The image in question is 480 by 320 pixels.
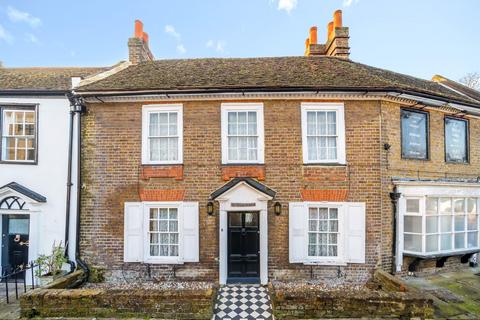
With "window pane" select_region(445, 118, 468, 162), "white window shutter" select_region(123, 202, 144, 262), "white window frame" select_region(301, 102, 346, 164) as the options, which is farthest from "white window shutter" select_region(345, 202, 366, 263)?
"white window shutter" select_region(123, 202, 144, 262)

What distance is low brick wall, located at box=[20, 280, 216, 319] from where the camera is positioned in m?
6.00

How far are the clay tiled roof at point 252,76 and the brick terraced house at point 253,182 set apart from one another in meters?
0.09

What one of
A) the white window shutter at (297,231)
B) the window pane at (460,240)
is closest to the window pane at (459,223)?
the window pane at (460,240)

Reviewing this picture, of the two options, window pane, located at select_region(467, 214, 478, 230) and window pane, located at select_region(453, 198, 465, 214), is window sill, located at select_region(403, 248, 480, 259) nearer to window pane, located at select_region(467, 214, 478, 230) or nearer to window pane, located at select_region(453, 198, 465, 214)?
window pane, located at select_region(467, 214, 478, 230)

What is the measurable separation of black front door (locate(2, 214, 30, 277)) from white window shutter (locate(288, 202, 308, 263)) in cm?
827

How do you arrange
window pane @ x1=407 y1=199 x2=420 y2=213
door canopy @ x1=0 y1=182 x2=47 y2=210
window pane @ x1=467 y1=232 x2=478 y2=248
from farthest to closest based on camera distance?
window pane @ x1=467 y1=232 x2=478 y2=248, window pane @ x1=407 y1=199 x2=420 y2=213, door canopy @ x1=0 y1=182 x2=47 y2=210

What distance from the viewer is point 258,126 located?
27.5 ft

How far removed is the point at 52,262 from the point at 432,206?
11845mm

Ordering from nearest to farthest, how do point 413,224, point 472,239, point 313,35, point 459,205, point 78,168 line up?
point 78,168 → point 413,224 → point 459,205 → point 472,239 → point 313,35

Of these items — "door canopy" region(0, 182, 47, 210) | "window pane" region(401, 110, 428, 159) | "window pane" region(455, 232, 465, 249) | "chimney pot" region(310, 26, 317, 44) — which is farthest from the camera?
"chimney pot" region(310, 26, 317, 44)

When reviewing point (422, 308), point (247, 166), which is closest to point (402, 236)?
point (422, 308)

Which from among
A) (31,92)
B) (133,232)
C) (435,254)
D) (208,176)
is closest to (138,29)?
(31,92)

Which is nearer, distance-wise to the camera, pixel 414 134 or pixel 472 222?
pixel 414 134

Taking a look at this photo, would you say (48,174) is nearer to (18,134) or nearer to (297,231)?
(18,134)
